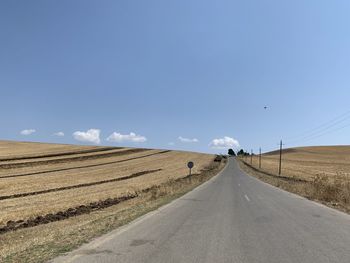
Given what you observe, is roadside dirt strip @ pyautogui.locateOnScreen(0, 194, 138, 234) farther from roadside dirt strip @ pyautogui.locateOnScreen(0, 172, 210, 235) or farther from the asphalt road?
the asphalt road

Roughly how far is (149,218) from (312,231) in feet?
17.1

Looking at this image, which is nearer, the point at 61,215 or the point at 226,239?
the point at 226,239

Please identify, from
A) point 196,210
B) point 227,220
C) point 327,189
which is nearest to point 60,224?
point 196,210

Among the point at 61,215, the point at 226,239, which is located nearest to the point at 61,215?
the point at 61,215

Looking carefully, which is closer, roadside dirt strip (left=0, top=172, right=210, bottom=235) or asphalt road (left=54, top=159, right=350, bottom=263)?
asphalt road (left=54, top=159, right=350, bottom=263)

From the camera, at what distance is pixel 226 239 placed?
31.6 feet

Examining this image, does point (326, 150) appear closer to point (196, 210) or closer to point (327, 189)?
point (327, 189)

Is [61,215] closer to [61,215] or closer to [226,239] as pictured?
[61,215]

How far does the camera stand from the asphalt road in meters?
7.68

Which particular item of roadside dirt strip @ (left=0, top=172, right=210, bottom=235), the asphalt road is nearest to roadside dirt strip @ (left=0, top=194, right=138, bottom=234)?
roadside dirt strip @ (left=0, top=172, right=210, bottom=235)

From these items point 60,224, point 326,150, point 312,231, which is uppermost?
point 326,150

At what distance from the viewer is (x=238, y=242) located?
9242mm

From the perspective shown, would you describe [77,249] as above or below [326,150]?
below

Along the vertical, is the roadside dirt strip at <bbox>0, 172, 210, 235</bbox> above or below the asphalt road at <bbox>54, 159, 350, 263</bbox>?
below
